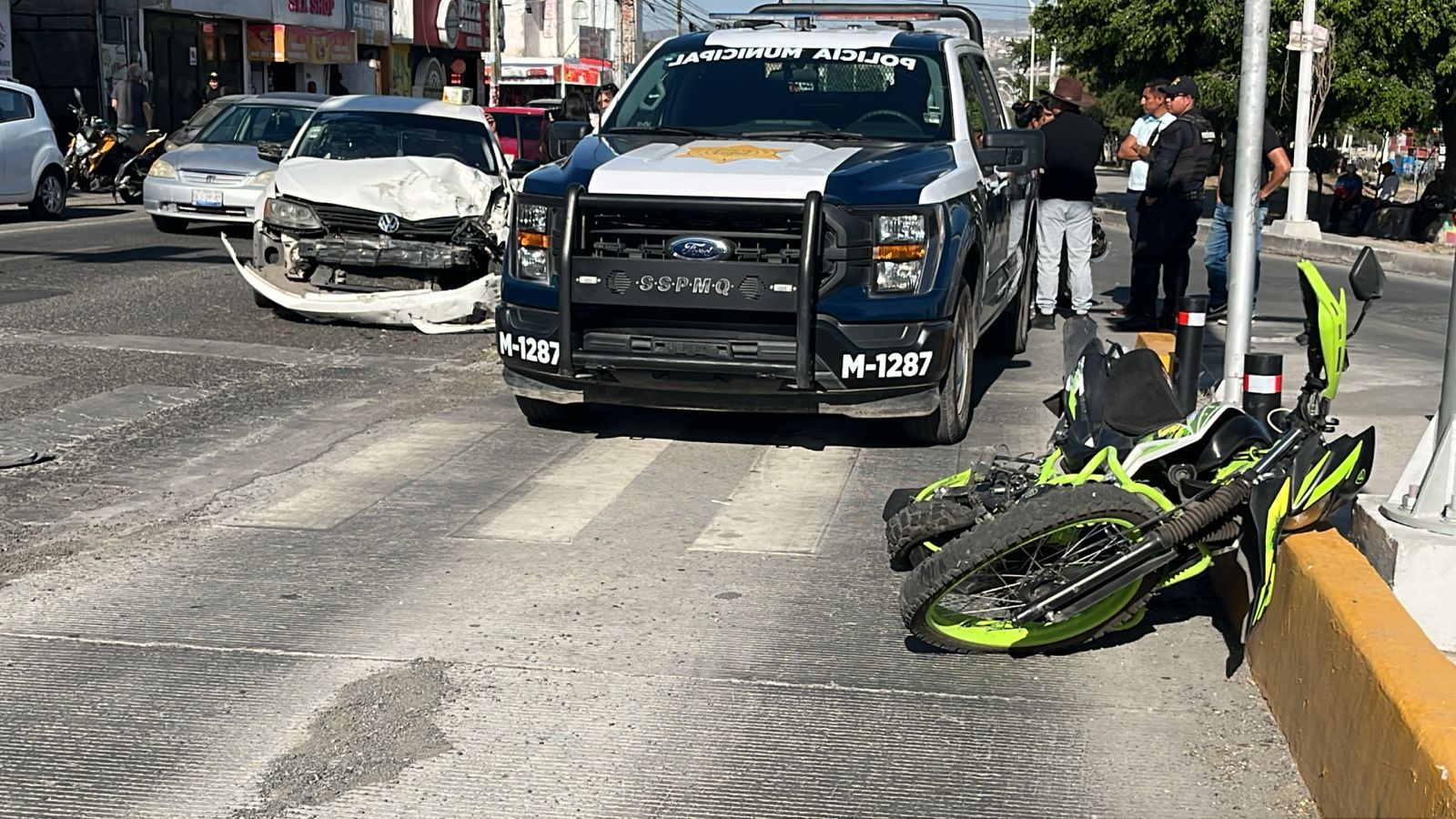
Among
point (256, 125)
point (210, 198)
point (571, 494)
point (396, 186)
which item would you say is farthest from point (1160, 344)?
point (256, 125)

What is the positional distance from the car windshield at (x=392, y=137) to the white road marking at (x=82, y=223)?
7257 mm

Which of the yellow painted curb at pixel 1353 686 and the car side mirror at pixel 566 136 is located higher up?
the car side mirror at pixel 566 136

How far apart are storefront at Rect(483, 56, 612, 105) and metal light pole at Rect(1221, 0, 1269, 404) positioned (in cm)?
6064

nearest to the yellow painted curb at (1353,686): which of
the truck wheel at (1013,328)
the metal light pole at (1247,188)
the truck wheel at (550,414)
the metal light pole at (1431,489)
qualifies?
the metal light pole at (1431,489)

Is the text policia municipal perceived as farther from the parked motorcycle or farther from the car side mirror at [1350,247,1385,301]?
the parked motorcycle

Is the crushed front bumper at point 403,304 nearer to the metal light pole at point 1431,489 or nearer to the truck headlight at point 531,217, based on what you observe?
the truck headlight at point 531,217

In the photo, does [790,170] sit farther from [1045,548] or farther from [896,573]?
[1045,548]

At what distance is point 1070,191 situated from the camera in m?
12.4

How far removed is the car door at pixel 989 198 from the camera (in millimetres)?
9180

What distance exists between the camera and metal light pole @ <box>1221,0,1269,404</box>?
25.7ft

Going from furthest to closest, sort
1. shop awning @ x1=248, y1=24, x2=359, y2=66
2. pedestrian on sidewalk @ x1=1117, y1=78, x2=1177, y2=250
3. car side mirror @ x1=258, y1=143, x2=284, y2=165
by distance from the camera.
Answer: shop awning @ x1=248, y1=24, x2=359, y2=66, car side mirror @ x1=258, y1=143, x2=284, y2=165, pedestrian on sidewalk @ x1=1117, y1=78, x2=1177, y2=250

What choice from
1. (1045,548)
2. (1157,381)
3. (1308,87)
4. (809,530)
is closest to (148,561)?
(809,530)

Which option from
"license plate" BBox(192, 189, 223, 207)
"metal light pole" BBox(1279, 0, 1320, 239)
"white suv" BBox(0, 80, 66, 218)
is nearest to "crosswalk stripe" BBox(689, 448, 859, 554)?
"license plate" BBox(192, 189, 223, 207)

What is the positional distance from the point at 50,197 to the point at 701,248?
54.2ft
